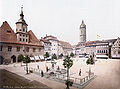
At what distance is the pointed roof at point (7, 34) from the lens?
391 centimetres

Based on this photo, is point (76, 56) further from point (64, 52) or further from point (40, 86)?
point (40, 86)

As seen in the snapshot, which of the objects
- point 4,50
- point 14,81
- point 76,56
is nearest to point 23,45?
point 4,50

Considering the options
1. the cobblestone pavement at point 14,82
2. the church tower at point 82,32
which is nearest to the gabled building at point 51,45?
the church tower at point 82,32

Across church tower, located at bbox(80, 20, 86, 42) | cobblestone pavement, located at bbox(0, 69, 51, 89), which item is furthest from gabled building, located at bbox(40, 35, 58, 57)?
cobblestone pavement, located at bbox(0, 69, 51, 89)

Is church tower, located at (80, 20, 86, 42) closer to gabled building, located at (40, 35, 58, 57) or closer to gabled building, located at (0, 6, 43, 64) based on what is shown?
gabled building, located at (40, 35, 58, 57)

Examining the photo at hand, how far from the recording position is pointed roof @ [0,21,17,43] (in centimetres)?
391

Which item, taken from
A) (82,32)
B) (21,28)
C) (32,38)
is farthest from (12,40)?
(82,32)

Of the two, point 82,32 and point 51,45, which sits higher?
point 82,32

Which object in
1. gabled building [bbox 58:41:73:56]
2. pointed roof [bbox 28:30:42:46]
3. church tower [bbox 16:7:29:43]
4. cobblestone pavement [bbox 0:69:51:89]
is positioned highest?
church tower [bbox 16:7:29:43]

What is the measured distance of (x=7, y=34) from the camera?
14.1 feet

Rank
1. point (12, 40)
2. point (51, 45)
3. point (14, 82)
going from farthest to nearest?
point (51, 45)
point (12, 40)
point (14, 82)

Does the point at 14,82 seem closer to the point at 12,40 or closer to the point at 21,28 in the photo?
the point at 12,40

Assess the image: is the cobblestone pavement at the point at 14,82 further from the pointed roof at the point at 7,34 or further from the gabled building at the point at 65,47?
the gabled building at the point at 65,47

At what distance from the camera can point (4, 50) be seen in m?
4.09
